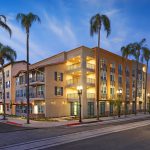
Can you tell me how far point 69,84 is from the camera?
39.3 m

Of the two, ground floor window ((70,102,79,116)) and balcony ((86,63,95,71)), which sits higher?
balcony ((86,63,95,71))

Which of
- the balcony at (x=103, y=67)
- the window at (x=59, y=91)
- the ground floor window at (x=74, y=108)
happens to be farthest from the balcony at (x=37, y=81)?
the balcony at (x=103, y=67)

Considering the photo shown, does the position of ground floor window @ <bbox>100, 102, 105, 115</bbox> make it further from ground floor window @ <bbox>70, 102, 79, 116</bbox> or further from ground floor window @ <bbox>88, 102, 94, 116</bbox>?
ground floor window @ <bbox>70, 102, 79, 116</bbox>

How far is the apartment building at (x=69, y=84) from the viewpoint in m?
37.0

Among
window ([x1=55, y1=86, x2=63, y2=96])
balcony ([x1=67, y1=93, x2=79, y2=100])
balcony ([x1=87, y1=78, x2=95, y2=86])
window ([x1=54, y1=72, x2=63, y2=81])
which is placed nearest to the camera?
window ([x1=55, y1=86, x2=63, y2=96])

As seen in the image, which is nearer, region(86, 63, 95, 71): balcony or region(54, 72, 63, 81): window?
region(54, 72, 63, 81): window

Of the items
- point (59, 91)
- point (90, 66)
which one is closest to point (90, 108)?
point (59, 91)

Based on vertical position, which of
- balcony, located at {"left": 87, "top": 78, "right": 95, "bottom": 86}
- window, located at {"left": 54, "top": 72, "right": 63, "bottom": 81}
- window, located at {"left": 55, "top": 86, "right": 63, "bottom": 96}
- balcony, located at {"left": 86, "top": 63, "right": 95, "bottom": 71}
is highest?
balcony, located at {"left": 86, "top": 63, "right": 95, "bottom": 71}

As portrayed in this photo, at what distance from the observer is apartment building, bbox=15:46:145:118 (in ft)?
121

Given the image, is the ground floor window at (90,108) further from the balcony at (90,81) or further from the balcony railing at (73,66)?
the balcony railing at (73,66)

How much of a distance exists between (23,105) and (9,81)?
9.55 meters

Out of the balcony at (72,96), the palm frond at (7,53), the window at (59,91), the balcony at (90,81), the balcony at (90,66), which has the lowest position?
the balcony at (72,96)

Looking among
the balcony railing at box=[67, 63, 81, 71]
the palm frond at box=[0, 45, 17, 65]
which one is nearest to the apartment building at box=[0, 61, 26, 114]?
the palm frond at box=[0, 45, 17, 65]

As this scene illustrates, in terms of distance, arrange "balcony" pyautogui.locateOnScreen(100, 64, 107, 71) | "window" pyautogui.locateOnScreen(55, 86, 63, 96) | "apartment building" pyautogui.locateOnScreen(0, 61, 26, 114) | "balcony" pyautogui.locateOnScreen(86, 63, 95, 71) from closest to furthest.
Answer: "window" pyautogui.locateOnScreen(55, 86, 63, 96), "balcony" pyautogui.locateOnScreen(86, 63, 95, 71), "balcony" pyautogui.locateOnScreen(100, 64, 107, 71), "apartment building" pyautogui.locateOnScreen(0, 61, 26, 114)
